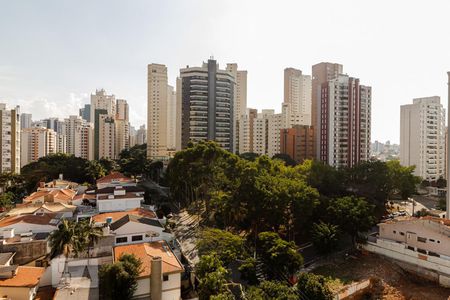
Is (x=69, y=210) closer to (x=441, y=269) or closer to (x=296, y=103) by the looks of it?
(x=441, y=269)

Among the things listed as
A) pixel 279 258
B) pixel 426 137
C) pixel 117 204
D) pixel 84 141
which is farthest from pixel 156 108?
pixel 279 258

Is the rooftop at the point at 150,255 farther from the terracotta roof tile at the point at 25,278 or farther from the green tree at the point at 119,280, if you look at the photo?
the terracotta roof tile at the point at 25,278

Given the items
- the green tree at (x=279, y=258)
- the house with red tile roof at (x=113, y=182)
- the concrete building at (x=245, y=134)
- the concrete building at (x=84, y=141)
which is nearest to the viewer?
the green tree at (x=279, y=258)

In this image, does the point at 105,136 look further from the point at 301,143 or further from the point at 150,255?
the point at 150,255

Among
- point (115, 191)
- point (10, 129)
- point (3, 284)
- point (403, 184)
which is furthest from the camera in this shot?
point (10, 129)

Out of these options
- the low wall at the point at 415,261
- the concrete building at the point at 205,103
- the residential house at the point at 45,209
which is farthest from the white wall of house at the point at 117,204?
the concrete building at the point at 205,103

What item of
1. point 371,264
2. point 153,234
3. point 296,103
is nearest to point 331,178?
point 371,264
